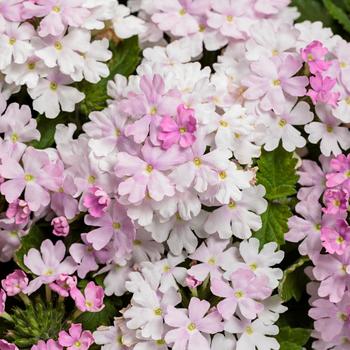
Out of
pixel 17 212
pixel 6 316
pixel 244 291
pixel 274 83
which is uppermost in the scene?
pixel 274 83

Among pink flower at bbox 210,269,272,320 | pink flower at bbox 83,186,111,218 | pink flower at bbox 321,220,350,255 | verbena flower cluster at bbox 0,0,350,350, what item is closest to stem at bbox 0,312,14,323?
verbena flower cluster at bbox 0,0,350,350

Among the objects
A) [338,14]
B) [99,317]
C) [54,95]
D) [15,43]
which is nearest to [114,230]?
[99,317]

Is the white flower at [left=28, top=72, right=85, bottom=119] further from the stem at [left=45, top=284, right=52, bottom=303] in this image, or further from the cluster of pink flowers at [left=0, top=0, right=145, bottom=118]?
the stem at [left=45, top=284, right=52, bottom=303]

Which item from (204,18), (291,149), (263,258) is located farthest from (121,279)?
(204,18)

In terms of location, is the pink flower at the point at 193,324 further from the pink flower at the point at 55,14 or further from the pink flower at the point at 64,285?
the pink flower at the point at 55,14

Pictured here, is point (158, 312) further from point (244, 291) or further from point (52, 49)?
point (52, 49)

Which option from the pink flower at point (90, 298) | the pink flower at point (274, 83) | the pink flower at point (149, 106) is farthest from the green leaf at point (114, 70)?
the pink flower at point (90, 298)
